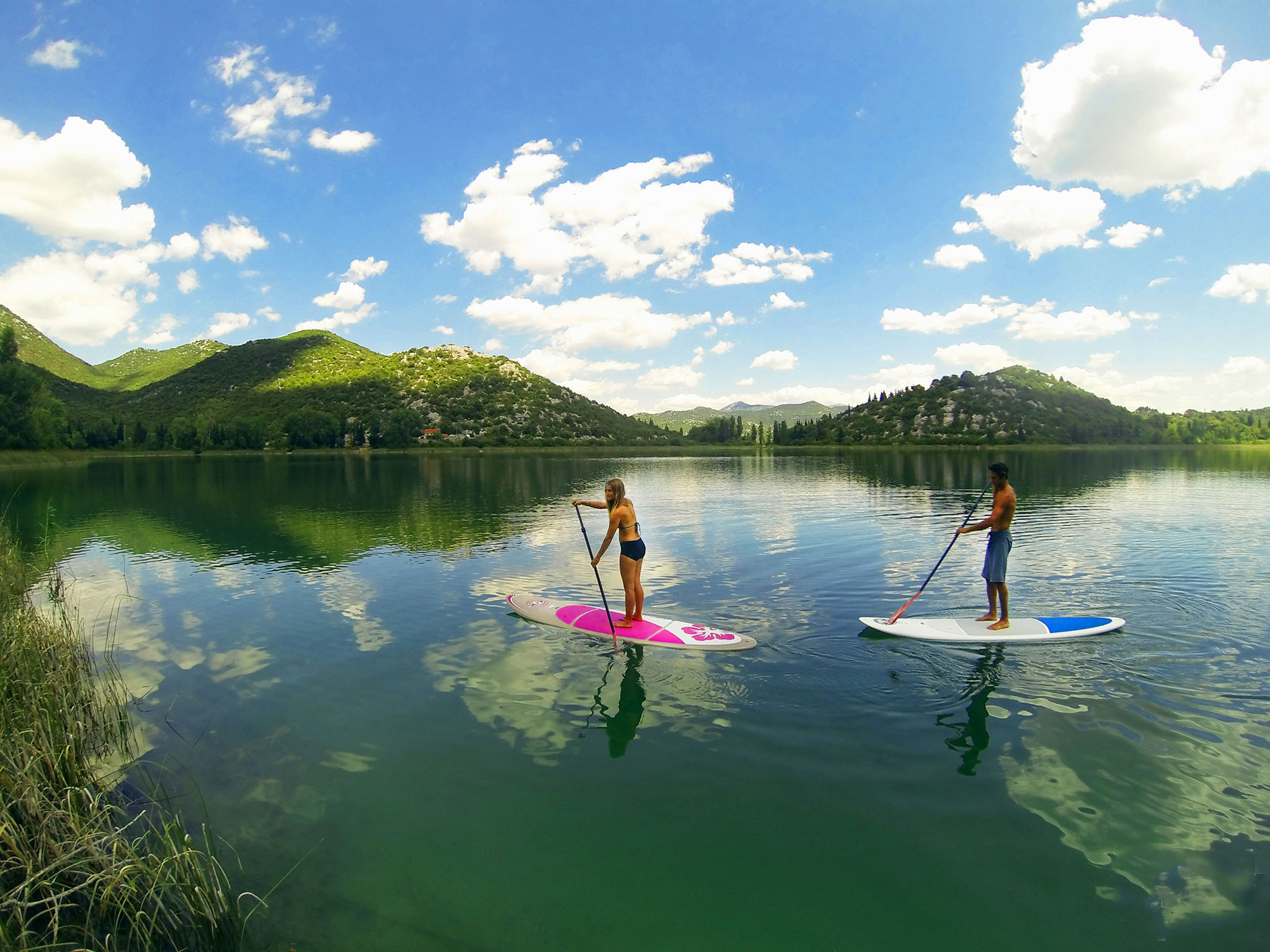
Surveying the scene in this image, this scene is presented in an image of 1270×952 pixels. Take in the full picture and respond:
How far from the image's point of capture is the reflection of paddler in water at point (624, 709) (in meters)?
9.08

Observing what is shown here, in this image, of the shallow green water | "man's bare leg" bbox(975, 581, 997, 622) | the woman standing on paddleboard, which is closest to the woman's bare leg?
the woman standing on paddleboard

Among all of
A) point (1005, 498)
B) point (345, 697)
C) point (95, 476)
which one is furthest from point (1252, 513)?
point (95, 476)

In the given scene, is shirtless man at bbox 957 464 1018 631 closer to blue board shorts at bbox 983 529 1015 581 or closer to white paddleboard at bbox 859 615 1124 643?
blue board shorts at bbox 983 529 1015 581

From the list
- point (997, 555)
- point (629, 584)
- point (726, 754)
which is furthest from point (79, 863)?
point (997, 555)

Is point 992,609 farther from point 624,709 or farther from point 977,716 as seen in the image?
point 624,709

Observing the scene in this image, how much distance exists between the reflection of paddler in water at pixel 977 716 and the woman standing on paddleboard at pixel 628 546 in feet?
20.4

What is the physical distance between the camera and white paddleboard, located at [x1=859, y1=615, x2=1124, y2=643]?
12.5 meters

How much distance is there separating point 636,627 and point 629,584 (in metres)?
0.90

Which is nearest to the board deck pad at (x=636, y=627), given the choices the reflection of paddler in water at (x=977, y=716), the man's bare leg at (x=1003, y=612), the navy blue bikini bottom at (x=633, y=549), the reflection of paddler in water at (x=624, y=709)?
the reflection of paddler in water at (x=624, y=709)

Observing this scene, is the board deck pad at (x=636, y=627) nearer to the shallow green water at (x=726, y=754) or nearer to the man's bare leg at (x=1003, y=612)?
the shallow green water at (x=726, y=754)

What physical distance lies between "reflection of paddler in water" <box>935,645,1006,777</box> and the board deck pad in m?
3.90

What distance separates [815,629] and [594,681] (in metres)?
5.21

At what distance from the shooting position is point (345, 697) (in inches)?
426

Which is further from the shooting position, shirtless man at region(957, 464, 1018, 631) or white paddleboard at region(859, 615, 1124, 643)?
shirtless man at region(957, 464, 1018, 631)
